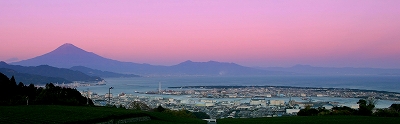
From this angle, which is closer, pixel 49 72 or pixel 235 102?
pixel 235 102

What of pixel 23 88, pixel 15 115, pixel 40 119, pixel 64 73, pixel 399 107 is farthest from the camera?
pixel 64 73

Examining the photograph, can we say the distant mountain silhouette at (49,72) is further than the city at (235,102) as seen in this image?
Yes

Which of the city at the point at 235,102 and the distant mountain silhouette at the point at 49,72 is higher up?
the distant mountain silhouette at the point at 49,72

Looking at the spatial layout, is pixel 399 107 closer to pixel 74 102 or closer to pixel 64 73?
pixel 74 102

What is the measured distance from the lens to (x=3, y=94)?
32.5 metres

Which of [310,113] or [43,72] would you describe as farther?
→ [43,72]

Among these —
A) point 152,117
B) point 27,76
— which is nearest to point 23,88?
point 152,117

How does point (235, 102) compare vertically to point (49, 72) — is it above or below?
below

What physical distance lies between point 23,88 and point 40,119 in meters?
24.9

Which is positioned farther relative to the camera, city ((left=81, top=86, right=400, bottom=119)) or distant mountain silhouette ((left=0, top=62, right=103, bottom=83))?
distant mountain silhouette ((left=0, top=62, right=103, bottom=83))

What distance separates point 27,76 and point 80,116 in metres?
87.7

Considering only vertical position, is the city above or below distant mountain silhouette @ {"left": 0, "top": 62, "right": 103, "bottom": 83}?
below

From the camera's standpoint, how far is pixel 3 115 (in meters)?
15.9

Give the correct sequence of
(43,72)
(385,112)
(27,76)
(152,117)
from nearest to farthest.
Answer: (152,117)
(385,112)
(27,76)
(43,72)
